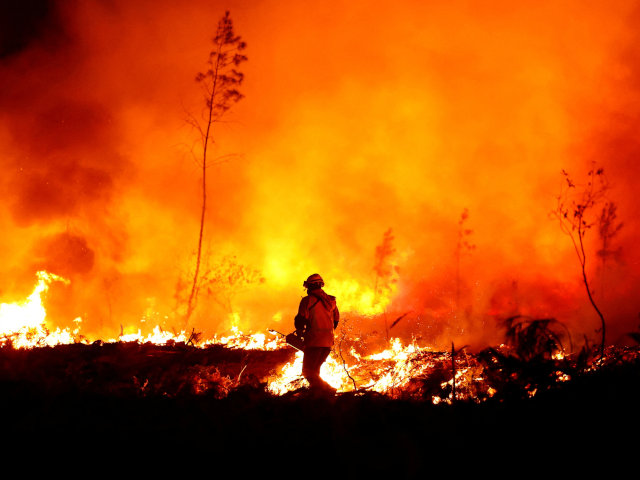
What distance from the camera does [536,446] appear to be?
3.54 metres

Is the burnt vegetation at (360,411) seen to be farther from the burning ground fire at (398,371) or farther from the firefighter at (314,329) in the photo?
the firefighter at (314,329)

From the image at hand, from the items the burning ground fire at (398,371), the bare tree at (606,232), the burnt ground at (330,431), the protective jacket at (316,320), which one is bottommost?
the burnt ground at (330,431)

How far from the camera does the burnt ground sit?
3.53m

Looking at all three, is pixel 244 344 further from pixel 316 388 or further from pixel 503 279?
pixel 503 279

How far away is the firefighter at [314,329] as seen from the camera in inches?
269

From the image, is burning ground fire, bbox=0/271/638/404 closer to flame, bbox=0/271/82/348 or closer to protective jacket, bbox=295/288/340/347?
flame, bbox=0/271/82/348

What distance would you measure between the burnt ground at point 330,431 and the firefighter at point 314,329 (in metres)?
1.26

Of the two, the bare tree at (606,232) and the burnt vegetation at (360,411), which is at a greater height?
the bare tree at (606,232)

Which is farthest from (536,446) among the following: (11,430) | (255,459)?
(11,430)

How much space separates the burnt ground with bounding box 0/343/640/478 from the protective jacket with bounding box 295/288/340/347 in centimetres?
129

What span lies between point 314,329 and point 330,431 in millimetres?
2616

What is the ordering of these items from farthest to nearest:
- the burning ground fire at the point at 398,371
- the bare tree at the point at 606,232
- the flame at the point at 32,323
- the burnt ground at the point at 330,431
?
1. the bare tree at the point at 606,232
2. the flame at the point at 32,323
3. the burning ground fire at the point at 398,371
4. the burnt ground at the point at 330,431

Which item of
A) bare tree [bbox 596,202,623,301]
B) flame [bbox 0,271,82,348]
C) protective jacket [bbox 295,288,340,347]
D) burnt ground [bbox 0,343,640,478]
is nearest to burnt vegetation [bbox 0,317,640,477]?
burnt ground [bbox 0,343,640,478]

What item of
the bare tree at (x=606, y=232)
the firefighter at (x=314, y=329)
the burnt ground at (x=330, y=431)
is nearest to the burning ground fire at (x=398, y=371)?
the firefighter at (x=314, y=329)
